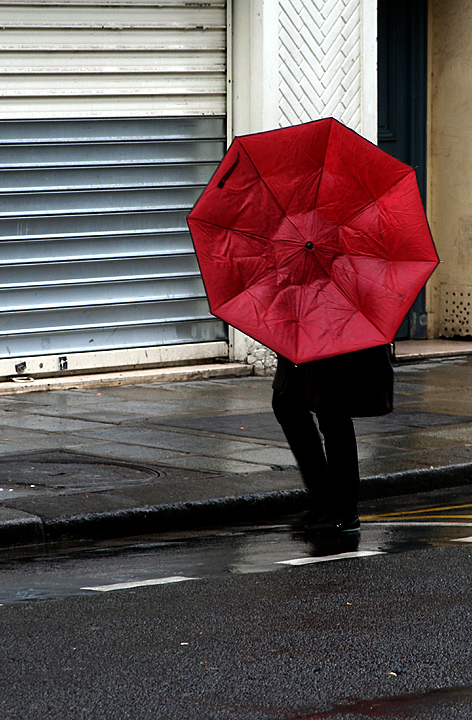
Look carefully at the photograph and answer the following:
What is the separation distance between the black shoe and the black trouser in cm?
3

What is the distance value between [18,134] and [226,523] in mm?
5910

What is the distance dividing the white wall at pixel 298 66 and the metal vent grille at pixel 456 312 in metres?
2.82

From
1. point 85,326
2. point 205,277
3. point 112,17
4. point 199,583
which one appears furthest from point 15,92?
point 199,583

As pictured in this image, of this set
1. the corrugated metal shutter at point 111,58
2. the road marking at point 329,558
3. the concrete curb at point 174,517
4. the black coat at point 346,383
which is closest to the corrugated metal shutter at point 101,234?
the corrugated metal shutter at point 111,58

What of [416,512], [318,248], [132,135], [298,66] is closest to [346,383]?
[318,248]

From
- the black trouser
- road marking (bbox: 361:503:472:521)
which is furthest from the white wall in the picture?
the black trouser

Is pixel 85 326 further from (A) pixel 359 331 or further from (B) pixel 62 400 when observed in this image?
(A) pixel 359 331

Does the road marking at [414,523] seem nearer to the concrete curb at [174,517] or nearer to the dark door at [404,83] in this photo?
the concrete curb at [174,517]

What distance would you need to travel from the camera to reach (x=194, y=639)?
4398 millimetres

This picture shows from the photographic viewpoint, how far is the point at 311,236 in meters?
5.97

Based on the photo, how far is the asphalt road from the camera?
3779mm

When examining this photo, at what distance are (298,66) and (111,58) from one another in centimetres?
193

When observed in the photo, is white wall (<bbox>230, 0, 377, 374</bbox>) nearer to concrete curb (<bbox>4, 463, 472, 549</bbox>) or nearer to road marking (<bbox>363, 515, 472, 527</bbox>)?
concrete curb (<bbox>4, 463, 472, 549</bbox>)

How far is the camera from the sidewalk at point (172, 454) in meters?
6.55
